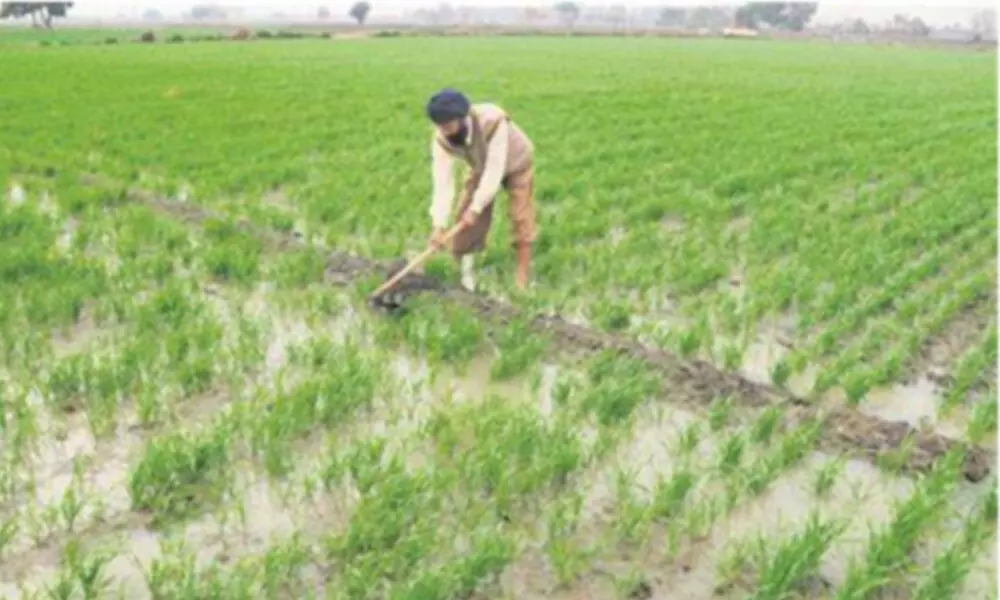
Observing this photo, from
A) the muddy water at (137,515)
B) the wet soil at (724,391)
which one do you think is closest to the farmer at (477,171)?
the wet soil at (724,391)

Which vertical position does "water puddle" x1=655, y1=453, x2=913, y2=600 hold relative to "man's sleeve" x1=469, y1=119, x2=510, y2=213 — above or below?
below

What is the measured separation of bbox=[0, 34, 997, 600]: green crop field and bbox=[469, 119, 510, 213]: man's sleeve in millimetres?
566

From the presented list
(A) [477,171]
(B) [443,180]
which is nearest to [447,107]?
(B) [443,180]

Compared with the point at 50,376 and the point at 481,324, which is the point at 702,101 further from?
the point at 50,376

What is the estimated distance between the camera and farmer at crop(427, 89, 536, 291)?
499cm

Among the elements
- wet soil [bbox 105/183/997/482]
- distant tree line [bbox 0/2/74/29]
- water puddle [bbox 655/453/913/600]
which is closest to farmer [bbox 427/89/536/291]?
wet soil [bbox 105/183/997/482]

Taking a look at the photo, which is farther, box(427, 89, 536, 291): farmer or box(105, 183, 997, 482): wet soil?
box(427, 89, 536, 291): farmer

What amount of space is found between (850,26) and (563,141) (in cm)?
9633

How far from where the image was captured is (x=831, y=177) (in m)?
9.97

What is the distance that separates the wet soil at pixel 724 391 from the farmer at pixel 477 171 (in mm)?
439

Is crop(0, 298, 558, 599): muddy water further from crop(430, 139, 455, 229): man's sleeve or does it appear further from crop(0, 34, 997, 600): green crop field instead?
crop(430, 139, 455, 229): man's sleeve

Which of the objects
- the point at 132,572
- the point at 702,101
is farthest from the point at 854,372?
the point at 702,101

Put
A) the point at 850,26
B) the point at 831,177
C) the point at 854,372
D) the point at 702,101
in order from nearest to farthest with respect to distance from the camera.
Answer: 1. the point at 854,372
2. the point at 831,177
3. the point at 702,101
4. the point at 850,26

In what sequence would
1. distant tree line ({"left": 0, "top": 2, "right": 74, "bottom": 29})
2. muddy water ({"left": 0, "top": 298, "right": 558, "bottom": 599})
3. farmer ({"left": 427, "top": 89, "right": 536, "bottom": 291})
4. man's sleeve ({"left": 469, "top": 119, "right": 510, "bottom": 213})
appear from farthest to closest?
distant tree line ({"left": 0, "top": 2, "right": 74, "bottom": 29}), man's sleeve ({"left": 469, "top": 119, "right": 510, "bottom": 213}), farmer ({"left": 427, "top": 89, "right": 536, "bottom": 291}), muddy water ({"left": 0, "top": 298, "right": 558, "bottom": 599})
